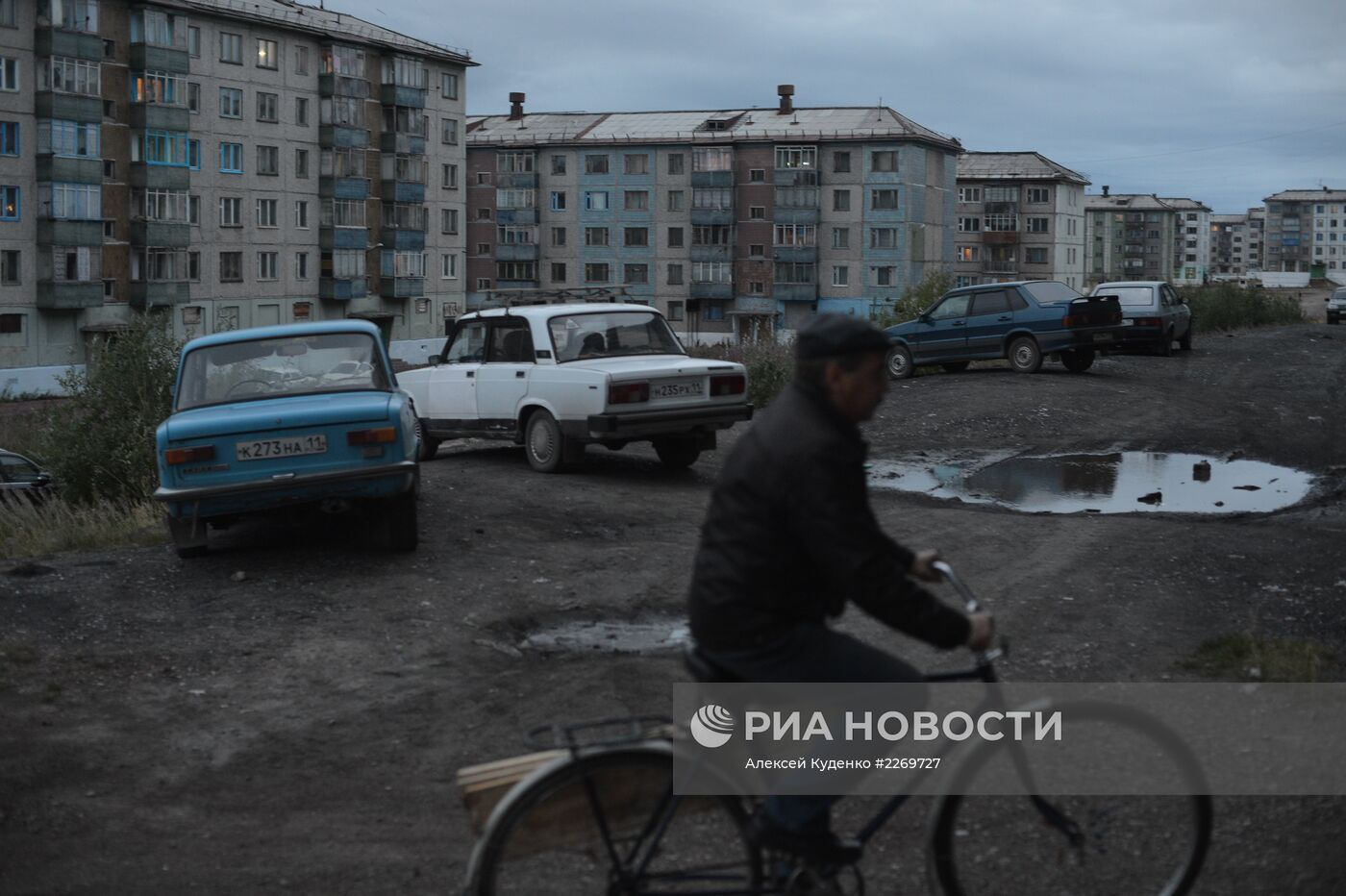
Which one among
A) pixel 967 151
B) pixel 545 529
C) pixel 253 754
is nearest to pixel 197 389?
pixel 545 529

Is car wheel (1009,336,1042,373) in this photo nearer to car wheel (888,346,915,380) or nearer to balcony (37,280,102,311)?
car wheel (888,346,915,380)

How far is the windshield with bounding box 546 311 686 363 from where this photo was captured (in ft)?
48.7

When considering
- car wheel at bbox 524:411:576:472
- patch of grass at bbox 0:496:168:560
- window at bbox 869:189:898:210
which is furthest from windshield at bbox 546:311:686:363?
window at bbox 869:189:898:210

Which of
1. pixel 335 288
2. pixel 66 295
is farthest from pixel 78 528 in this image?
pixel 335 288

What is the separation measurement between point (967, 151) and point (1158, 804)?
124578mm

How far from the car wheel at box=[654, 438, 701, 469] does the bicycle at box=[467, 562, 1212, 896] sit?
10965 mm

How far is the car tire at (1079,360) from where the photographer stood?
92.6 ft

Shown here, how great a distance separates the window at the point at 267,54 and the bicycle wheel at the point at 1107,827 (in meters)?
73.2

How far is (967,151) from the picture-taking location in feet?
407

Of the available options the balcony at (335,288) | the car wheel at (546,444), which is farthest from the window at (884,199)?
the car wheel at (546,444)

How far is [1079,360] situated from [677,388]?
Answer: 16073 mm

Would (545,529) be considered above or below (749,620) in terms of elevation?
below

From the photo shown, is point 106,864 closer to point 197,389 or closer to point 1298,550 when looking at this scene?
point 197,389

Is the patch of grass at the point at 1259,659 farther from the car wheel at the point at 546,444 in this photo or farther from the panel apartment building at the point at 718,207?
the panel apartment building at the point at 718,207
